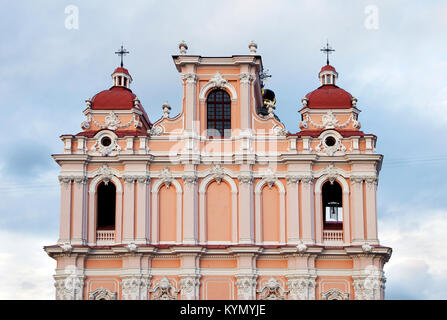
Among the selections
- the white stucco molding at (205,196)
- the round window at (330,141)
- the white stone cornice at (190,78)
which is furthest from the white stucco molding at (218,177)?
the round window at (330,141)

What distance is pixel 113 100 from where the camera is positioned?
48562 millimetres

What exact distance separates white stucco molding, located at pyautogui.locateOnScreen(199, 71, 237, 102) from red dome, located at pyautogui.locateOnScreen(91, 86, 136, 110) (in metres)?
3.62

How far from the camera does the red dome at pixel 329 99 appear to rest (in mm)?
47812

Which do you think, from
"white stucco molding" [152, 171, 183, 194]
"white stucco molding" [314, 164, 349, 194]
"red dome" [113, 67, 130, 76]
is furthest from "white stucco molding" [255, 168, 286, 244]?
"red dome" [113, 67, 130, 76]

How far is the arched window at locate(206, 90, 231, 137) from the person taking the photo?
47812 mm

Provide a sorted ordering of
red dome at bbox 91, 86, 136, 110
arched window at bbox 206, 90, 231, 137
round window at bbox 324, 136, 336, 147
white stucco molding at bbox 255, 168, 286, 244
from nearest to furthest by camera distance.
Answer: white stucco molding at bbox 255, 168, 286, 244
round window at bbox 324, 136, 336, 147
arched window at bbox 206, 90, 231, 137
red dome at bbox 91, 86, 136, 110

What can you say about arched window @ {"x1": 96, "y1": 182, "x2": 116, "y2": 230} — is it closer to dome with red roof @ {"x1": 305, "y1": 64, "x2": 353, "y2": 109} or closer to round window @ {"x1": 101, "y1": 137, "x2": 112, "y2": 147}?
round window @ {"x1": 101, "y1": 137, "x2": 112, "y2": 147}

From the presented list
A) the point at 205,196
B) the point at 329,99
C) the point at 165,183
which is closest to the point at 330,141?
the point at 329,99

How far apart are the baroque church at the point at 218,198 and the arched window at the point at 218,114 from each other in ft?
0.16

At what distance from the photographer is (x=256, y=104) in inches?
1998

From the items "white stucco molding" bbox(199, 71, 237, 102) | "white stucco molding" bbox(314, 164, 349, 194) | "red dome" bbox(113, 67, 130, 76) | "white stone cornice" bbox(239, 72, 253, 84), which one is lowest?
"white stucco molding" bbox(314, 164, 349, 194)

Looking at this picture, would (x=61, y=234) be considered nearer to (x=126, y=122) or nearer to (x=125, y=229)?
(x=125, y=229)
